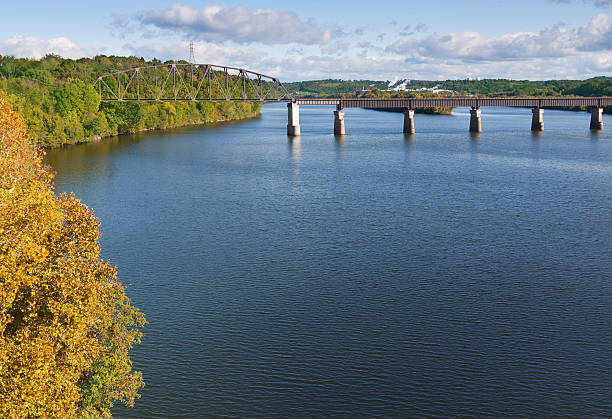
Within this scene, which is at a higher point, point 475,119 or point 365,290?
point 475,119

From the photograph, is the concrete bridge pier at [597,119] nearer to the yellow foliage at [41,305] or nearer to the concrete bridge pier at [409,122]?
the concrete bridge pier at [409,122]

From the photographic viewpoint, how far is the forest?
367 ft

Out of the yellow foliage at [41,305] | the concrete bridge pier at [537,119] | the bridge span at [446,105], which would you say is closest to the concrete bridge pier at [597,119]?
the bridge span at [446,105]

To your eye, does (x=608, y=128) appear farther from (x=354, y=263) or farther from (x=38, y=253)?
(x=38, y=253)

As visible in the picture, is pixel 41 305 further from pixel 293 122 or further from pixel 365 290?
pixel 293 122

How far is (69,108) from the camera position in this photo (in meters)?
122

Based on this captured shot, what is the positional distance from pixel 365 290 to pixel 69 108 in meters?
102

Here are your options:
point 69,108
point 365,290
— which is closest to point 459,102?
point 69,108

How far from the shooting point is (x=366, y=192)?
234ft

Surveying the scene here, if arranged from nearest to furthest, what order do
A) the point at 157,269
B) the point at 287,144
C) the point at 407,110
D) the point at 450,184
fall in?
1. the point at 157,269
2. the point at 450,184
3. the point at 287,144
4. the point at 407,110

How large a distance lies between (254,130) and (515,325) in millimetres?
141840

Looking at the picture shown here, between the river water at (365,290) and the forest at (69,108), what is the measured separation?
3552 cm

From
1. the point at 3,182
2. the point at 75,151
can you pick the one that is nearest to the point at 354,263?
the point at 3,182

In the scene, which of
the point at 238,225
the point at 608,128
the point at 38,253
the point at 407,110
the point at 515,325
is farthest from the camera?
the point at 608,128
